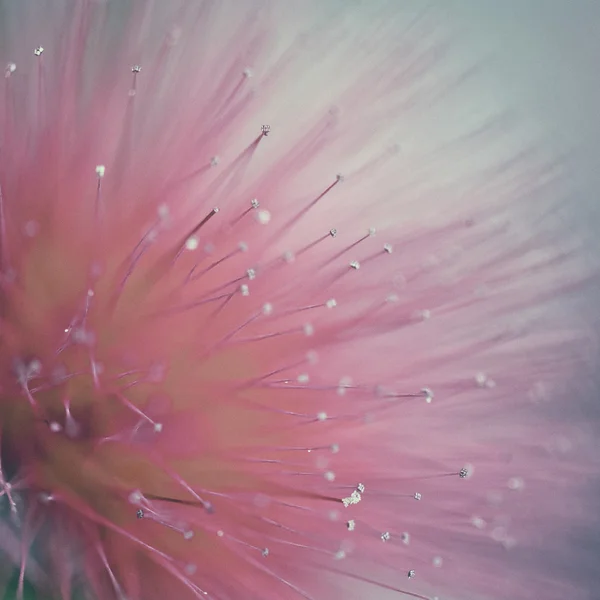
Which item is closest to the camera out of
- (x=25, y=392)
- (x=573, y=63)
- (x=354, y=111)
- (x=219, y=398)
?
(x=25, y=392)

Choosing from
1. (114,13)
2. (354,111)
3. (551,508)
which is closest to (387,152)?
(354,111)

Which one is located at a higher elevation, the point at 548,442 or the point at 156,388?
the point at 548,442

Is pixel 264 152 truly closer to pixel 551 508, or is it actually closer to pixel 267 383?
pixel 267 383

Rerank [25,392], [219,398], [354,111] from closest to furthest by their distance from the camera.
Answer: [25,392] < [219,398] < [354,111]

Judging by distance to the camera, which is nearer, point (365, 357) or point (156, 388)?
point (156, 388)

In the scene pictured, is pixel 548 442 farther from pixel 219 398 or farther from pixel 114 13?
pixel 114 13

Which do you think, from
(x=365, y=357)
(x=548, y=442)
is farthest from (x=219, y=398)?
(x=548, y=442)

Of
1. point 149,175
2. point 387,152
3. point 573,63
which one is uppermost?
point 573,63
